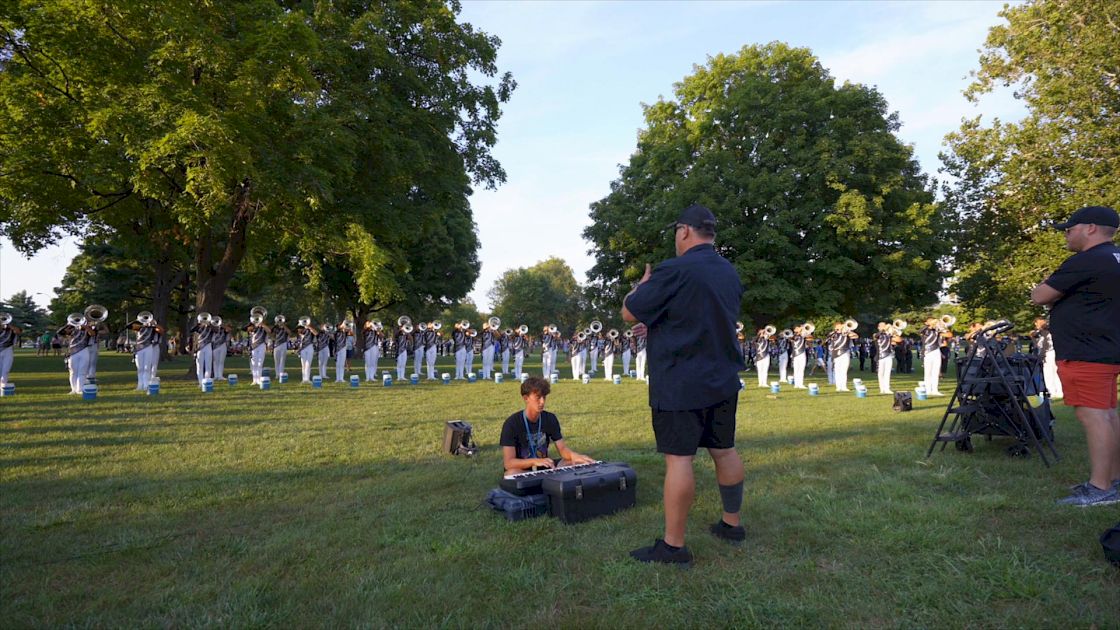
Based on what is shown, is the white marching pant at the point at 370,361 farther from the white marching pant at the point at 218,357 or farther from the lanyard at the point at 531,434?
the lanyard at the point at 531,434

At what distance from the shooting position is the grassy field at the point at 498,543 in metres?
3.22

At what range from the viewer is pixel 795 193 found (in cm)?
2886

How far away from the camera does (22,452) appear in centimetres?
771

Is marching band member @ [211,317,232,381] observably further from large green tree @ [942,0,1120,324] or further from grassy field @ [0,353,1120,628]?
large green tree @ [942,0,1120,324]

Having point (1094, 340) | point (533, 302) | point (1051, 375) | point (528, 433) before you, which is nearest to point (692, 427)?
point (528, 433)

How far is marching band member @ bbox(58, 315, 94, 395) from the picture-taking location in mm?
15164

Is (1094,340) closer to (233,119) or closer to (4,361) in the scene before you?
(233,119)

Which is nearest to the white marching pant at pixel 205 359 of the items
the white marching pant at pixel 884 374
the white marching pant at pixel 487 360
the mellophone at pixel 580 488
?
the white marching pant at pixel 487 360

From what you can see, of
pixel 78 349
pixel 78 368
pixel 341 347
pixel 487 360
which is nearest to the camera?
pixel 78 368

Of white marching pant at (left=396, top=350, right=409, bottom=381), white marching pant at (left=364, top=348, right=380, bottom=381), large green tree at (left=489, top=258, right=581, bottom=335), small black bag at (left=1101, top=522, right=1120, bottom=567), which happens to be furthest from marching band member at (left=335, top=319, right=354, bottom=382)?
large green tree at (left=489, top=258, right=581, bottom=335)

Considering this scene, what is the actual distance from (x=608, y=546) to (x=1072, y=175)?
25666mm

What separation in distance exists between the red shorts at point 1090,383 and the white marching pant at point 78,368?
19.8m

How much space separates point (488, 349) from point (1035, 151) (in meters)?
22.6

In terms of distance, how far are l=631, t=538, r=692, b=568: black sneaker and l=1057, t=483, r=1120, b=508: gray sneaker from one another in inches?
144
